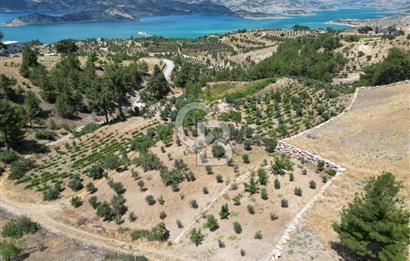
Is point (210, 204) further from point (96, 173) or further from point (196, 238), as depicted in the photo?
point (96, 173)

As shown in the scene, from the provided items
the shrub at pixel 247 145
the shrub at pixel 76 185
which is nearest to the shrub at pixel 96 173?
the shrub at pixel 76 185

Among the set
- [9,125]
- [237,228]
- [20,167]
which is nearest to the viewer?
[237,228]

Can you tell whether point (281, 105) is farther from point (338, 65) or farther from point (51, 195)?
point (338, 65)

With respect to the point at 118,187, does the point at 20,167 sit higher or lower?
lower

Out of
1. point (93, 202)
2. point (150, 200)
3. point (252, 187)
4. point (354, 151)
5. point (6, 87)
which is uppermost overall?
point (354, 151)

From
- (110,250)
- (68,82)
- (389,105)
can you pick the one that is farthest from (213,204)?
(68,82)

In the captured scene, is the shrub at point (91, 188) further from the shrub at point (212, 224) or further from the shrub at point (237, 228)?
→ the shrub at point (237, 228)

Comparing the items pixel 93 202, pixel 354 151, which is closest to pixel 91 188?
pixel 93 202
